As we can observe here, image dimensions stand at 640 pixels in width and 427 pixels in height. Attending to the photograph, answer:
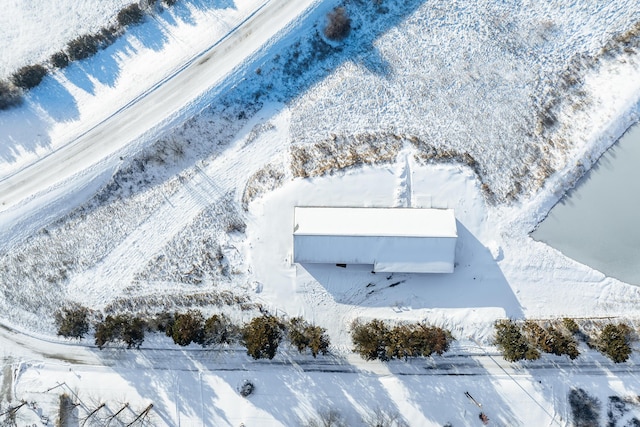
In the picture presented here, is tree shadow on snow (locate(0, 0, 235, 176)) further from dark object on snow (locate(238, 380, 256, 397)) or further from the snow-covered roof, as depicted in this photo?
dark object on snow (locate(238, 380, 256, 397))

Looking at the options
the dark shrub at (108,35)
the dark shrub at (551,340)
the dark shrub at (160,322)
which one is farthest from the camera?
the dark shrub at (108,35)

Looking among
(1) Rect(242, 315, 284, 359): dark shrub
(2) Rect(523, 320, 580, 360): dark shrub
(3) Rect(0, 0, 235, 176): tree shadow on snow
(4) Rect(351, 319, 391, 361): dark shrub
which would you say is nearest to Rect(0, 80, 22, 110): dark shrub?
(3) Rect(0, 0, 235, 176): tree shadow on snow

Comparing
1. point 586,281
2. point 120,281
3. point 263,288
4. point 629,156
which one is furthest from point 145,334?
point 629,156

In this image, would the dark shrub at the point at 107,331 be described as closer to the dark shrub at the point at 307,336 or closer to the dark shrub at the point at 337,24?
the dark shrub at the point at 307,336

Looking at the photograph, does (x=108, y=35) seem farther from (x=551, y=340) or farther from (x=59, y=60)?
(x=551, y=340)

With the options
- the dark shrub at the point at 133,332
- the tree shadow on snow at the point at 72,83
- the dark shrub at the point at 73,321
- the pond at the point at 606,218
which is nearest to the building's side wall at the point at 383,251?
the pond at the point at 606,218

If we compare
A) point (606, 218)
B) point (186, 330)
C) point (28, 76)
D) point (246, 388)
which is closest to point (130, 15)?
point (28, 76)
